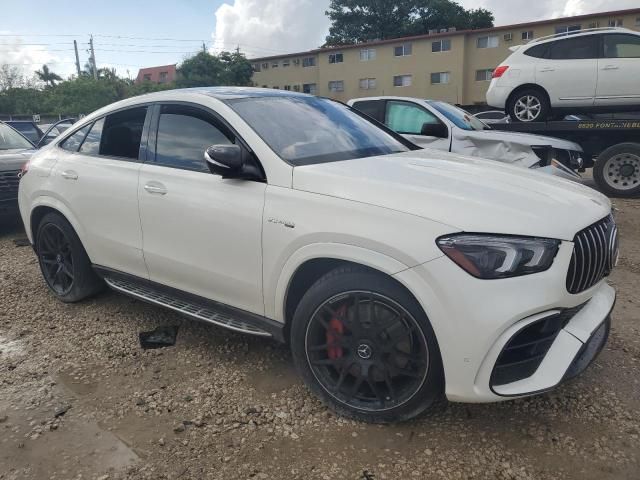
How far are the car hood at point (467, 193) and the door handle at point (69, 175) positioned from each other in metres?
2.07

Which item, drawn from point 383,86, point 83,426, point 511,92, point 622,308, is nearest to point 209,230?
point 83,426

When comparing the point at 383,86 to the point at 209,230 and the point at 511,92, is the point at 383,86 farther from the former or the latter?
the point at 209,230

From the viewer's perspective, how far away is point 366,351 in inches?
94.7

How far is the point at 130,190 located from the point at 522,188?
2.43 meters

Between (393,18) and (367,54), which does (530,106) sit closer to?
(367,54)

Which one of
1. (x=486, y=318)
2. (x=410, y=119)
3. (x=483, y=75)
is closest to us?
(x=486, y=318)

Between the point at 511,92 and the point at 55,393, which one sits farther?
the point at 511,92

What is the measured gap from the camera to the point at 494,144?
686cm

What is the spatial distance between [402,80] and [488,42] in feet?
22.7

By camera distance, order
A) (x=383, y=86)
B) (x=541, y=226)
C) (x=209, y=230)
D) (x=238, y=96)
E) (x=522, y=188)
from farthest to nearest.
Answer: (x=383, y=86)
(x=238, y=96)
(x=209, y=230)
(x=522, y=188)
(x=541, y=226)

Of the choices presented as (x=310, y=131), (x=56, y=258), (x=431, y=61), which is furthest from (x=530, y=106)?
(x=431, y=61)

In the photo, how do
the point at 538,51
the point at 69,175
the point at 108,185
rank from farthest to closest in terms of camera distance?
the point at 538,51, the point at 69,175, the point at 108,185

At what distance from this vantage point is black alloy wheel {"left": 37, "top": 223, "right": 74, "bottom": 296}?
406 cm

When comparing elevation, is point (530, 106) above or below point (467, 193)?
above
